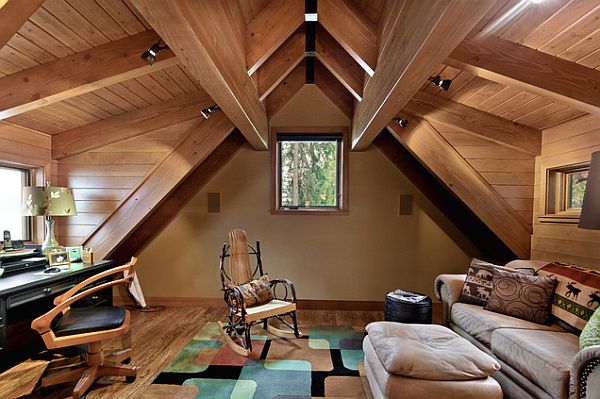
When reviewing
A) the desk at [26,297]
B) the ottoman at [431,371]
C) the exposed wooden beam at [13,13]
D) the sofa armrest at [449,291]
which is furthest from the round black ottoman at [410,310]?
the exposed wooden beam at [13,13]

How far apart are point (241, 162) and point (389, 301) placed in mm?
2464

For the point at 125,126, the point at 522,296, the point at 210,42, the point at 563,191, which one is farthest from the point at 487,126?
the point at 125,126

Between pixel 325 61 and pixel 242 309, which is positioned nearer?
pixel 242 309

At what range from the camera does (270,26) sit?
228 cm

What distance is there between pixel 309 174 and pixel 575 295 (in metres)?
2.85

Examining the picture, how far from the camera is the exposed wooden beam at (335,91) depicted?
390 centimetres

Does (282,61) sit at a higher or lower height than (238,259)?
higher

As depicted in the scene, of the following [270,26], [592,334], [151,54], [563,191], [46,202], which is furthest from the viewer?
[563,191]

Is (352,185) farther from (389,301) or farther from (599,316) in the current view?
(599,316)

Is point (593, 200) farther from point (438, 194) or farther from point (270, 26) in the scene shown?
point (270, 26)

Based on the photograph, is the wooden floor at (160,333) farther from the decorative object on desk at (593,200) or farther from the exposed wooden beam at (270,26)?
the exposed wooden beam at (270,26)

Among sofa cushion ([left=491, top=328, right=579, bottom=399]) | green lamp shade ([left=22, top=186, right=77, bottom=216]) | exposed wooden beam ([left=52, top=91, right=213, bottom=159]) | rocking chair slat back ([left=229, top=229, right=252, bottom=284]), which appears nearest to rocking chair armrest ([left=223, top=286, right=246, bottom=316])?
rocking chair slat back ([left=229, top=229, right=252, bottom=284])

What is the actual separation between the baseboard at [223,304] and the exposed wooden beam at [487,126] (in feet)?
7.68

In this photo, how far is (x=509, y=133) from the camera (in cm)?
304
